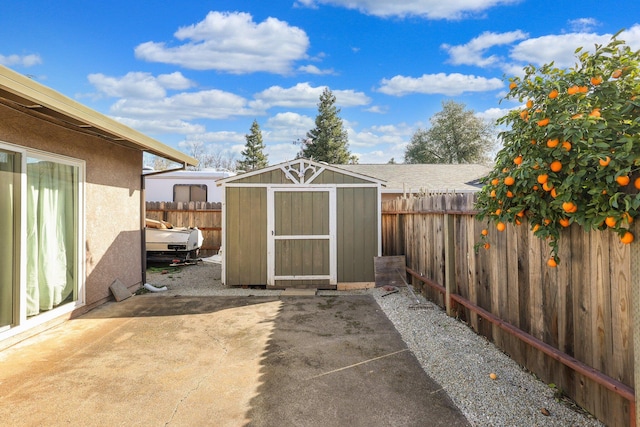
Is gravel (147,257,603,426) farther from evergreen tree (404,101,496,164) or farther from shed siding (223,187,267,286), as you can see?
evergreen tree (404,101,496,164)

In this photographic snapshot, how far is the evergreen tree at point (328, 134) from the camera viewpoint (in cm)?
2453

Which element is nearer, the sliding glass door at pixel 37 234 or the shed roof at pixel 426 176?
the sliding glass door at pixel 37 234

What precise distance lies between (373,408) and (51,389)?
2426mm

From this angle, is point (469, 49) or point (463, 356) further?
point (469, 49)

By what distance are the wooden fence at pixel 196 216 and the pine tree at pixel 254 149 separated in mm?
19432

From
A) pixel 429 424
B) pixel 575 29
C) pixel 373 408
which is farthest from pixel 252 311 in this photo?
pixel 575 29

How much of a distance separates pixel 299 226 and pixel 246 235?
0.98m

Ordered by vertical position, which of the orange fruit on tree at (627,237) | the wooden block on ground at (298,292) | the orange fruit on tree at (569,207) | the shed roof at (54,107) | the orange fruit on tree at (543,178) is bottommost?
the wooden block on ground at (298,292)

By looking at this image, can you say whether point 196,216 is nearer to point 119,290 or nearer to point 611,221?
point 119,290

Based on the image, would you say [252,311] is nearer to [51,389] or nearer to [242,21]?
[51,389]

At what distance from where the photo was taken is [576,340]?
2.10 meters

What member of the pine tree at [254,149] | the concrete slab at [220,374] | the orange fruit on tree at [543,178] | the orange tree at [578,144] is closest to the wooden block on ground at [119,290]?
the concrete slab at [220,374]

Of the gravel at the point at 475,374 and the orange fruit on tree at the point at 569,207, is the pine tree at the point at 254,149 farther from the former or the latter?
the orange fruit on tree at the point at 569,207

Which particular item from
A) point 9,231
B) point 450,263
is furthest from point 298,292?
point 9,231
